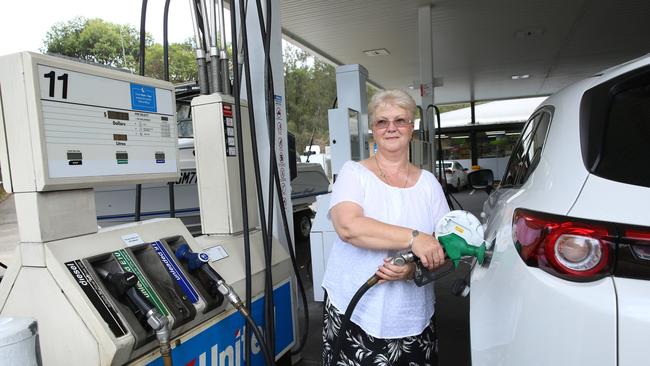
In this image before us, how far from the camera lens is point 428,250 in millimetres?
1541

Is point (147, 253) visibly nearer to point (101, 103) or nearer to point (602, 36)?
point (101, 103)

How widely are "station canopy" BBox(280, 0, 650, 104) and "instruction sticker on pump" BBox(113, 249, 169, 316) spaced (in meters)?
7.15

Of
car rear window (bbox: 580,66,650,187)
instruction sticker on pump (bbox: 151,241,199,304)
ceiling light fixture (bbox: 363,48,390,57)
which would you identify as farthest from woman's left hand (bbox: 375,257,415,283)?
ceiling light fixture (bbox: 363,48,390,57)

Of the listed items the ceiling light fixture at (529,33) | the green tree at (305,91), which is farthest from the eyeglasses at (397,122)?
the green tree at (305,91)

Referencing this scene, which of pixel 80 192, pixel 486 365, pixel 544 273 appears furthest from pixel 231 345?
pixel 544 273

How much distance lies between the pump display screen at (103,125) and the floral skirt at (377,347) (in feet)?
3.53

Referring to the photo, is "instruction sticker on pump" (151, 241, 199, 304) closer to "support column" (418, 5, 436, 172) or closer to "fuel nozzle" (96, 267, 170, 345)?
"fuel nozzle" (96, 267, 170, 345)

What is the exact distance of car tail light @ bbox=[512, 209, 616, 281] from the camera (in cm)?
107

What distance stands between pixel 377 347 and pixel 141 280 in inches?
39.2

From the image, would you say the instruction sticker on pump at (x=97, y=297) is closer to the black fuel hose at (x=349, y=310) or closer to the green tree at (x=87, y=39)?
the black fuel hose at (x=349, y=310)

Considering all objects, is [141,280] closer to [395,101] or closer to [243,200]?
[243,200]

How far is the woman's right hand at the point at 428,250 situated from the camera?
1541 millimetres

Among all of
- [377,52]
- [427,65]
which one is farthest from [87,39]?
[427,65]

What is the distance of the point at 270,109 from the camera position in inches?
99.0
